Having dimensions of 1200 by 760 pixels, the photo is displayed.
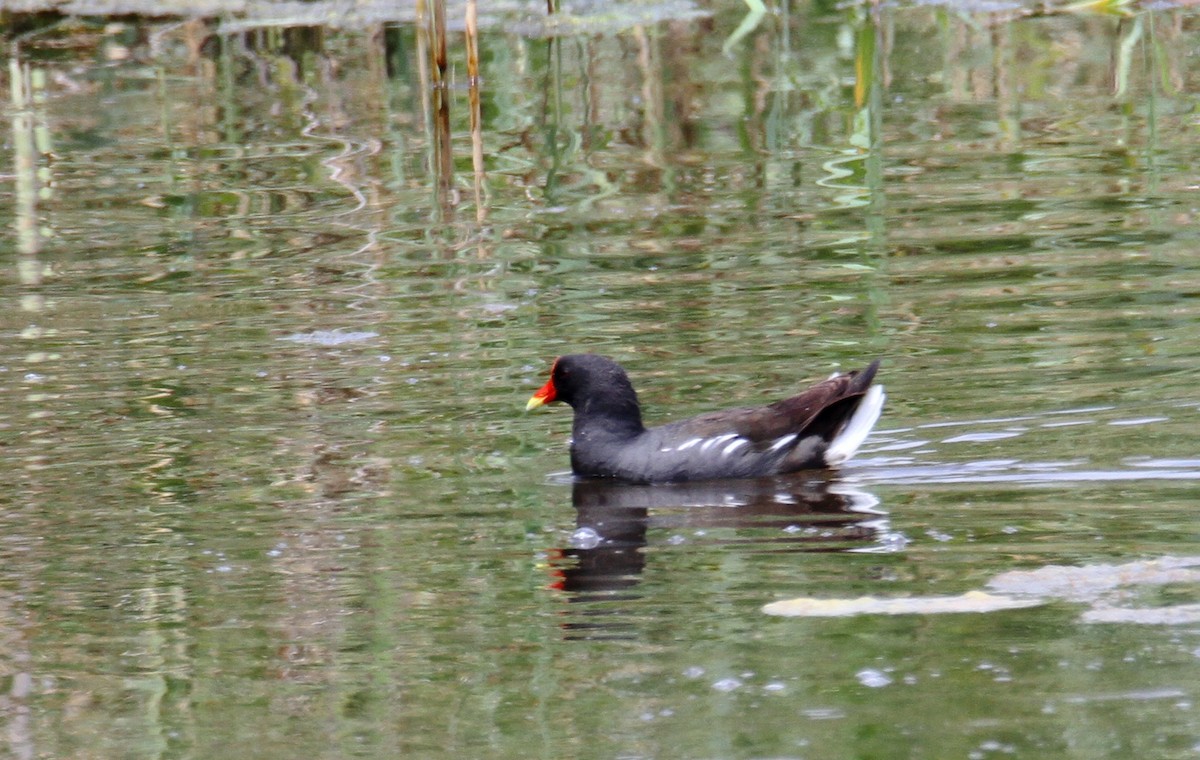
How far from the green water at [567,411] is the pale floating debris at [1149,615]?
1 cm

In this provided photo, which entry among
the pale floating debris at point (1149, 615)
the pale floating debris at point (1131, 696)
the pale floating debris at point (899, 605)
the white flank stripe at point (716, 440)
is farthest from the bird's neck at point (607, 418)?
the pale floating debris at point (1131, 696)

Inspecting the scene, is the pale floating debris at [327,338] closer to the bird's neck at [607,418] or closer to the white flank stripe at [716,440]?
Answer: the bird's neck at [607,418]

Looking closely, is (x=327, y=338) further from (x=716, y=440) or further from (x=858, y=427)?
(x=858, y=427)

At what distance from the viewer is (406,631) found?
4551mm

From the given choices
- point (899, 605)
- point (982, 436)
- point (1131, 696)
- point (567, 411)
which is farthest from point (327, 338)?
point (1131, 696)

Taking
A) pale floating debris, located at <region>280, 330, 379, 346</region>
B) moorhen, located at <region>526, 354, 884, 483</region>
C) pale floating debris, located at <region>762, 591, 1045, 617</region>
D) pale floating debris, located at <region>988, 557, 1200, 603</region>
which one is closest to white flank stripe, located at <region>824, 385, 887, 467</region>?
moorhen, located at <region>526, 354, 884, 483</region>

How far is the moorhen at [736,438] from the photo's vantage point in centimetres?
610

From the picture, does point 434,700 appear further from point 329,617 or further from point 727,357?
point 727,357

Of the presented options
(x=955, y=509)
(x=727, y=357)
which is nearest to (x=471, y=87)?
(x=727, y=357)

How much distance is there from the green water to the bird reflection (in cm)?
2

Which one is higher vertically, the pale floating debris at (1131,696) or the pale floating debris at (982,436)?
the pale floating debris at (982,436)

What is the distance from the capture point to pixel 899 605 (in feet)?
14.6

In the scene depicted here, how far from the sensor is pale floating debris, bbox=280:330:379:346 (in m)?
7.85

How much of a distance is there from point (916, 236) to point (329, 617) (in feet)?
15.9
